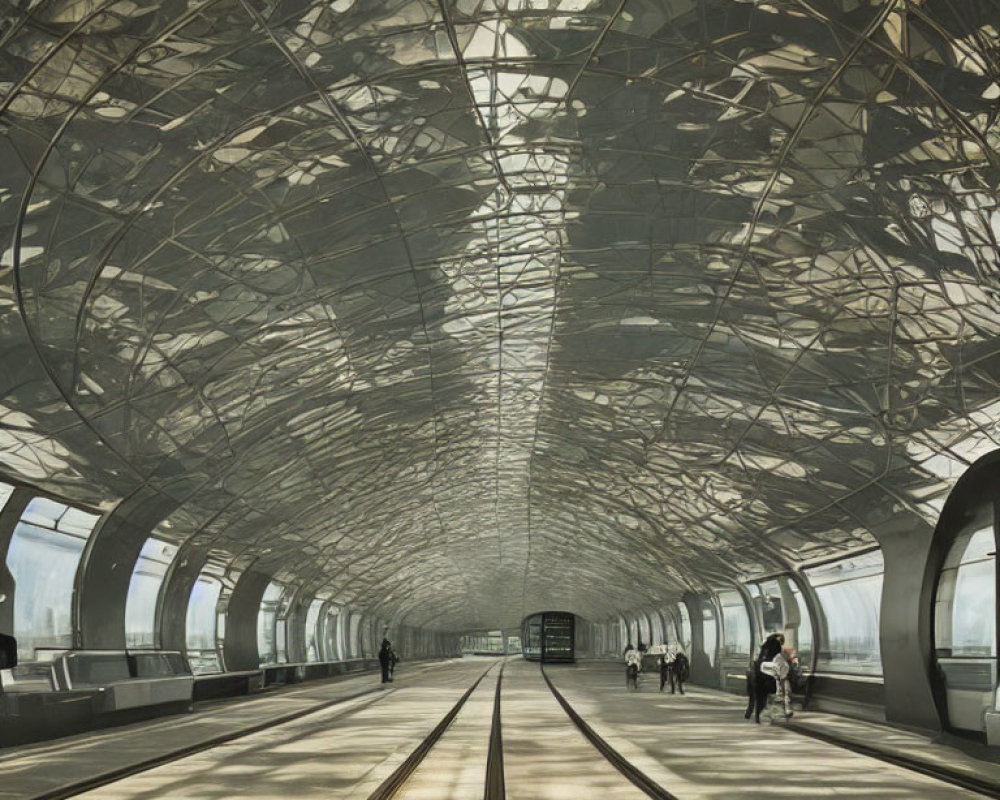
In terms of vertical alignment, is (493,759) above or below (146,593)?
below

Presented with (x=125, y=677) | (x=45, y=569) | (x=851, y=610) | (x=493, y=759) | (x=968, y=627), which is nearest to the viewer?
(x=493, y=759)

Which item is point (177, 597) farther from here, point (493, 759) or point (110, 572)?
point (493, 759)

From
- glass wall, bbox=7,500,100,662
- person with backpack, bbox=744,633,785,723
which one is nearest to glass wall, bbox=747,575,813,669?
person with backpack, bbox=744,633,785,723

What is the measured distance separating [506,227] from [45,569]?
14416mm

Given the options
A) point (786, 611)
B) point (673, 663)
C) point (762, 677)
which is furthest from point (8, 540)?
point (786, 611)

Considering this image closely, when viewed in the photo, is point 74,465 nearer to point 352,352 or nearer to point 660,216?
point 352,352

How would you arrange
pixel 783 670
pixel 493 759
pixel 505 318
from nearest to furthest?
pixel 493 759, pixel 783 670, pixel 505 318

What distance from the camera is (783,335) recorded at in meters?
28.0

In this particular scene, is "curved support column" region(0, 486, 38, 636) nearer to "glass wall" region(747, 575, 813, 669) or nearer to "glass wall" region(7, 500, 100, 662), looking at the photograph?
"glass wall" region(7, 500, 100, 662)

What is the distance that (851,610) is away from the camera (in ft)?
118

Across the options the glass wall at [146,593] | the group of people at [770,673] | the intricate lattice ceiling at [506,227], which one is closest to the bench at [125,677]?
the intricate lattice ceiling at [506,227]

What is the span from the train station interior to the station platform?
18 centimetres

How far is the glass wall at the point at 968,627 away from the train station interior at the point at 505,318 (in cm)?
11

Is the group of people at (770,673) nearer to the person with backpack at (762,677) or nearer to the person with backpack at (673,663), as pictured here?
the person with backpack at (762,677)
